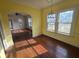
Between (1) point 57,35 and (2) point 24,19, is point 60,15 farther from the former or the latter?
(2) point 24,19

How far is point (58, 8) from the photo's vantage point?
3.91 metres

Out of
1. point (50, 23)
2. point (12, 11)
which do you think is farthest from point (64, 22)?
point (12, 11)

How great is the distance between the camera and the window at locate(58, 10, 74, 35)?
3.35 meters

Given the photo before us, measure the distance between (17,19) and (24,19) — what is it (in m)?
1.14

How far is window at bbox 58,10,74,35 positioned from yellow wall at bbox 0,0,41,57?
2110 mm

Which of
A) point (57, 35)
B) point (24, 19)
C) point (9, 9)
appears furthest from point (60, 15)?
point (24, 19)

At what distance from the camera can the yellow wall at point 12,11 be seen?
3.71 m

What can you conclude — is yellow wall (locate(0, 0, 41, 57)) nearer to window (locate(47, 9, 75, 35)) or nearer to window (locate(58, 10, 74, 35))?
window (locate(47, 9, 75, 35))

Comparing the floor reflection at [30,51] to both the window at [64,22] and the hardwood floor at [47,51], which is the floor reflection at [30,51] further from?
the window at [64,22]

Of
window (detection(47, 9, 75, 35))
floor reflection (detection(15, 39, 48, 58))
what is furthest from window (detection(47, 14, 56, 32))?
floor reflection (detection(15, 39, 48, 58))

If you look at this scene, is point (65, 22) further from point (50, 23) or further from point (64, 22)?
point (50, 23)

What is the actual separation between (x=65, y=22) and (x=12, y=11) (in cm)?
358

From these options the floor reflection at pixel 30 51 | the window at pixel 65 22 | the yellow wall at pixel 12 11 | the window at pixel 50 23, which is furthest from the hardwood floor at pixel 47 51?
the window at pixel 50 23

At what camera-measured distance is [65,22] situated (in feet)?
12.0
